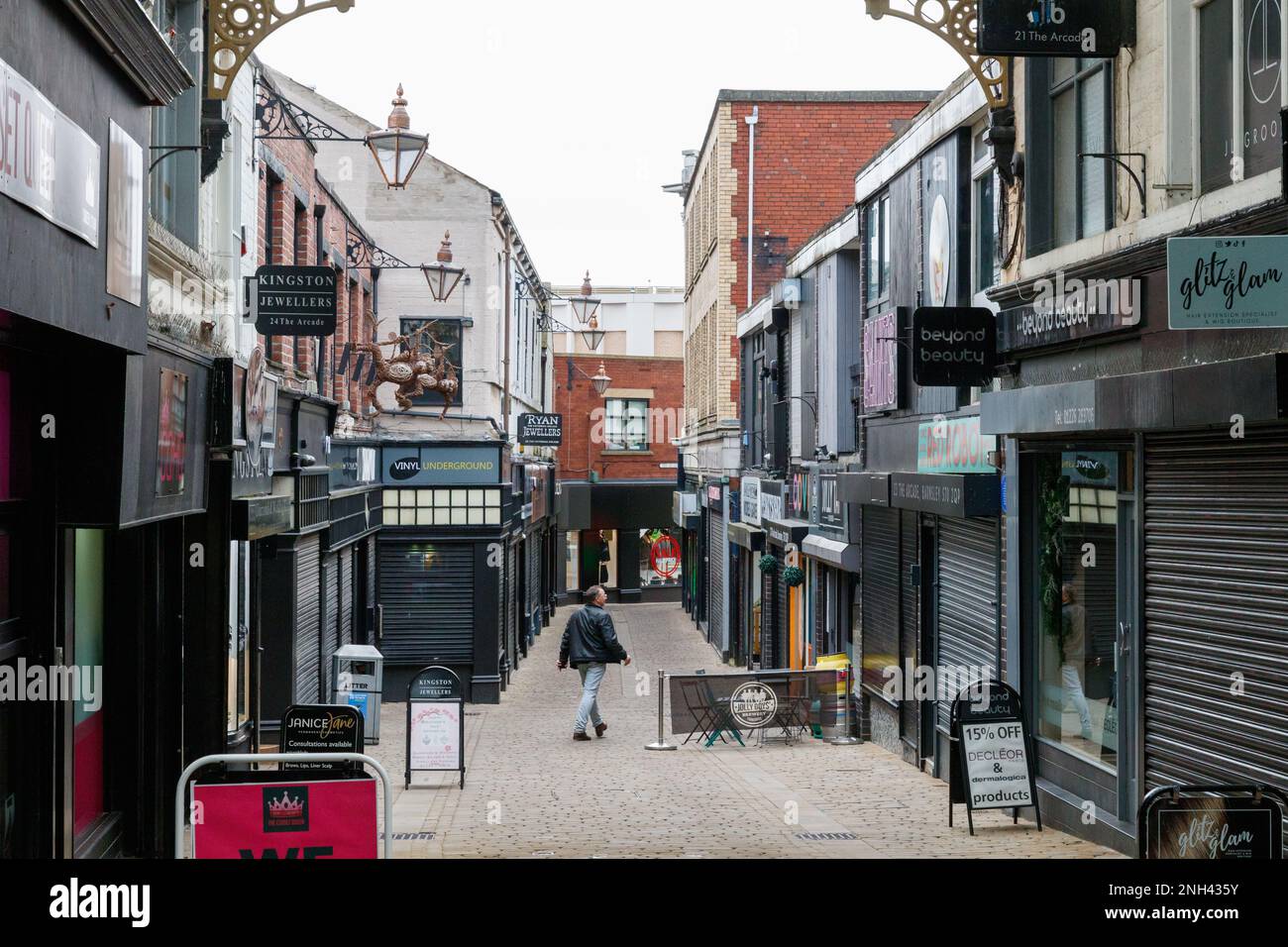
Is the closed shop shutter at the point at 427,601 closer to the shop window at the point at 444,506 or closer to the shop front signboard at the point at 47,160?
the shop window at the point at 444,506

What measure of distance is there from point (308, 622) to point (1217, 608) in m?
11.5

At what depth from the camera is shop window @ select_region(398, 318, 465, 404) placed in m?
28.1

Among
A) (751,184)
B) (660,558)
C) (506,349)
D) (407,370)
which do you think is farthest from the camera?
(660,558)

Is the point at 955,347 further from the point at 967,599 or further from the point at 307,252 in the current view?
the point at 307,252

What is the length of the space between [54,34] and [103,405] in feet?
7.70

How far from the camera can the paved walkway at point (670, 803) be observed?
10.1m

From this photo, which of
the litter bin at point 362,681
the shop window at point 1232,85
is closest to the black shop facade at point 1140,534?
the shop window at point 1232,85

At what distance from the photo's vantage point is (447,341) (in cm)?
2867

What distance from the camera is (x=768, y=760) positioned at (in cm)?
1595

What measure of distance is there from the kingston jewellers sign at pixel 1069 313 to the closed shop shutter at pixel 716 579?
20.4m

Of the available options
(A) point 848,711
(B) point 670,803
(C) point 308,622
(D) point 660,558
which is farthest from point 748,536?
(D) point 660,558

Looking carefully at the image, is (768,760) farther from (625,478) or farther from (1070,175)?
(625,478)

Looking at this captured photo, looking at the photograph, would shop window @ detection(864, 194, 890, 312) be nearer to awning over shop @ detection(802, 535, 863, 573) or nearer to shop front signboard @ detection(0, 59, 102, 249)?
awning over shop @ detection(802, 535, 863, 573)
